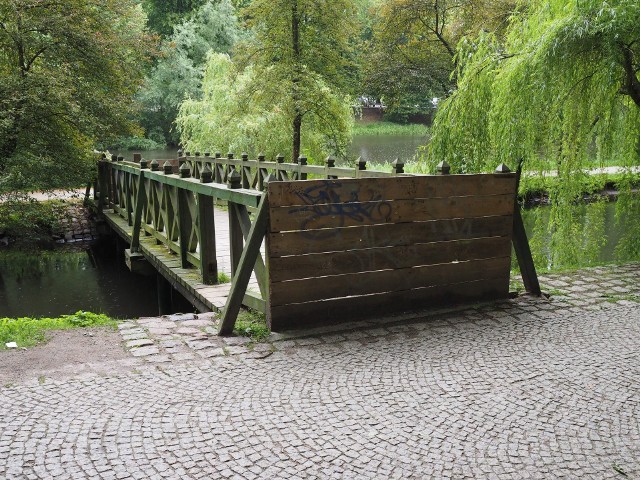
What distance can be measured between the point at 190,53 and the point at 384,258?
3323 cm

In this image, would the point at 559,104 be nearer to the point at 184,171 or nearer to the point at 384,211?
the point at 384,211

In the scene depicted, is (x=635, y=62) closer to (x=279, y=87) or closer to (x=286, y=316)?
(x=286, y=316)

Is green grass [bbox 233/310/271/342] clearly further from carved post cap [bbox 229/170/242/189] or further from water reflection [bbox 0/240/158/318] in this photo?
water reflection [bbox 0/240/158/318]

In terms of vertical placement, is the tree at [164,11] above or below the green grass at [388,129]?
above

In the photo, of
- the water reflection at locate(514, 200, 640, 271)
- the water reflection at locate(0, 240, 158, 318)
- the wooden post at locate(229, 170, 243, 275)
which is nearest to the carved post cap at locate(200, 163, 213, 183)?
the wooden post at locate(229, 170, 243, 275)

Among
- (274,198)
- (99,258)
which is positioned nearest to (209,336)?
(274,198)

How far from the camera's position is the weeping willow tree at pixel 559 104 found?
7000mm

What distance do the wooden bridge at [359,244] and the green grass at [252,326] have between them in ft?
0.29

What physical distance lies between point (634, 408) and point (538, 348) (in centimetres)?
109

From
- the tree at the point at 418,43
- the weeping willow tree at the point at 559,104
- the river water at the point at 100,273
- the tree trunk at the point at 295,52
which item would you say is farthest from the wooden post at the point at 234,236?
the tree at the point at 418,43

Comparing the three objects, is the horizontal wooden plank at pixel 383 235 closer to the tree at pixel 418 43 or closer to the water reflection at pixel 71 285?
the water reflection at pixel 71 285

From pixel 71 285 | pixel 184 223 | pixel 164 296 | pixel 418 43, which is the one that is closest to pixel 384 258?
pixel 184 223

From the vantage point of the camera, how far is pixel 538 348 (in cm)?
476

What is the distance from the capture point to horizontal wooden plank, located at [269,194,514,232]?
4.95 metres
